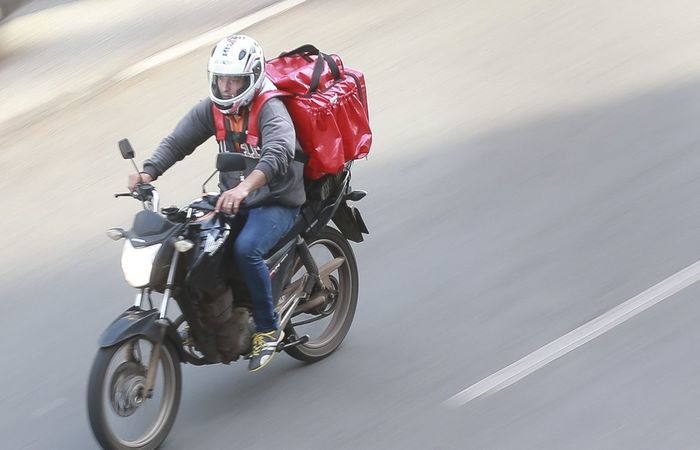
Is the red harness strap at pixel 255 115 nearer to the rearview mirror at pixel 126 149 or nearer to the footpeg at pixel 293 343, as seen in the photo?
the rearview mirror at pixel 126 149

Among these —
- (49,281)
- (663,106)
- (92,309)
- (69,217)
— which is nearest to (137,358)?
(92,309)

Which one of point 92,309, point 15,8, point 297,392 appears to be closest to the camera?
point 297,392

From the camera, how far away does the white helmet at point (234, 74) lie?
6.45m

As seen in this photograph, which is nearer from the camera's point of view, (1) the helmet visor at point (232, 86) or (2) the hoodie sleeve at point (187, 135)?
(1) the helmet visor at point (232, 86)

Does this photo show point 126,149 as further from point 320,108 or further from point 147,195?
point 320,108

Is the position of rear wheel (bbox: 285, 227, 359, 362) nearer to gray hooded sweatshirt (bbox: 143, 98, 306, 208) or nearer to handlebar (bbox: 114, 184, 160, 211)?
gray hooded sweatshirt (bbox: 143, 98, 306, 208)

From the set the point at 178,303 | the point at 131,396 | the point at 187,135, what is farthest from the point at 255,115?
the point at 131,396

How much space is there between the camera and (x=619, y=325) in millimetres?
7504

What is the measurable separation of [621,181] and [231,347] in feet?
13.6

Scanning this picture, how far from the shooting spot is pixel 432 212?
31.1 ft

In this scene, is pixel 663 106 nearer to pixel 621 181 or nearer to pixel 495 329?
pixel 621 181

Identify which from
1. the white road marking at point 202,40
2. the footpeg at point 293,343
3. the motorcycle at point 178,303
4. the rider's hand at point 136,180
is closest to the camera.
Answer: the motorcycle at point 178,303

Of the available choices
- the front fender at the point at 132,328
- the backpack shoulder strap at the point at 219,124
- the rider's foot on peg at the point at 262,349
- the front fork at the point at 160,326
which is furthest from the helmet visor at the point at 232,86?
the rider's foot on peg at the point at 262,349

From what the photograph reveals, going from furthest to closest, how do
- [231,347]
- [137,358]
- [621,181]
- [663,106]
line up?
[663,106] → [621,181] → [231,347] → [137,358]
